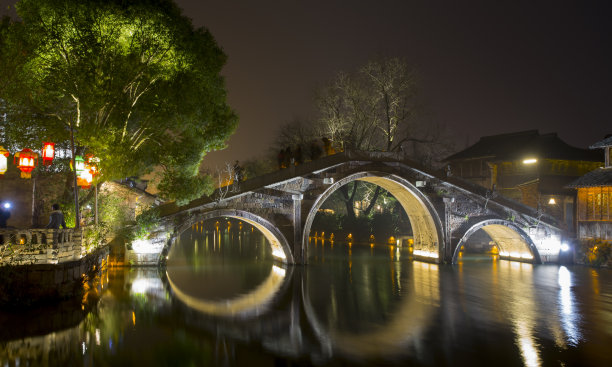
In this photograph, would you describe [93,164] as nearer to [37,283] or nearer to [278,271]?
[37,283]

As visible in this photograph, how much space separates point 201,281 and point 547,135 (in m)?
29.4

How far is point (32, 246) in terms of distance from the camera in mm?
12742

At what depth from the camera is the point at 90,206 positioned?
2095 centimetres

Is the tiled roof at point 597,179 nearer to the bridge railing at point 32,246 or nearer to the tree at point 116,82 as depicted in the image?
the tree at point 116,82

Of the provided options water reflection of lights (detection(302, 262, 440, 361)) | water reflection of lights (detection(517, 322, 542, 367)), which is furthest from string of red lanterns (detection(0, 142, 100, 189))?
water reflection of lights (detection(517, 322, 542, 367))

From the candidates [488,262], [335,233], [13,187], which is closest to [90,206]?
[13,187]

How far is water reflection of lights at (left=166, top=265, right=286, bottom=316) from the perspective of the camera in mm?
14742

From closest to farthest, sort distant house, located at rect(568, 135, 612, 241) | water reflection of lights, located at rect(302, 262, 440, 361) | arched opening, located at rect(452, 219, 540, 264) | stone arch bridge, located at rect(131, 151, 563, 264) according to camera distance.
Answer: water reflection of lights, located at rect(302, 262, 440, 361) → stone arch bridge, located at rect(131, 151, 563, 264) → distant house, located at rect(568, 135, 612, 241) → arched opening, located at rect(452, 219, 540, 264)

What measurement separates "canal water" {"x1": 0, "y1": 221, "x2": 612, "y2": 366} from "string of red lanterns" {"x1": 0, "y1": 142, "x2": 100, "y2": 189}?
403cm

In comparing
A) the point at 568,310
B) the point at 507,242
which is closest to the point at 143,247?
the point at 568,310

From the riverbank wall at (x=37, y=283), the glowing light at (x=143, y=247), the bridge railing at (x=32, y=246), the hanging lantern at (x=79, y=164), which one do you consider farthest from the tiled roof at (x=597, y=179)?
the bridge railing at (x=32, y=246)

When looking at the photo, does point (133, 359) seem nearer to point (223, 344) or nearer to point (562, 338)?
point (223, 344)

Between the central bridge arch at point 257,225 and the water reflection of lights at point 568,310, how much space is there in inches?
475

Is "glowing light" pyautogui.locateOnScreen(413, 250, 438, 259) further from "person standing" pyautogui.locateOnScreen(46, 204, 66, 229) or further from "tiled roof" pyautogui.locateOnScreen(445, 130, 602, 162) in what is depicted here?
"person standing" pyautogui.locateOnScreen(46, 204, 66, 229)
